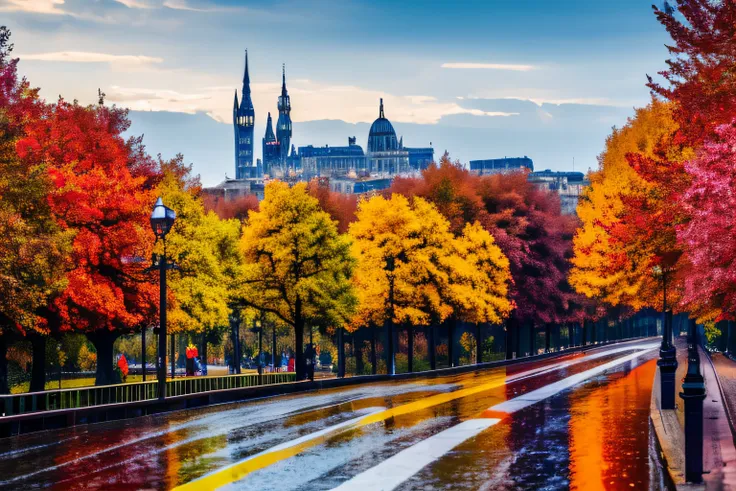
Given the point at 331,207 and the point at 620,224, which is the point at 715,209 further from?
the point at 331,207

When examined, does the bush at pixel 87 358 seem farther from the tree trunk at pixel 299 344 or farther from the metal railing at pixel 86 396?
the metal railing at pixel 86 396

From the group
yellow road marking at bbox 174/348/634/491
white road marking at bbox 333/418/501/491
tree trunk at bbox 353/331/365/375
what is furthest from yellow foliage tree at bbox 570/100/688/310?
white road marking at bbox 333/418/501/491

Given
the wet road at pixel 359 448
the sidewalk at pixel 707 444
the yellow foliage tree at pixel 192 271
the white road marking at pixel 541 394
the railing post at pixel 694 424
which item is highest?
the yellow foliage tree at pixel 192 271

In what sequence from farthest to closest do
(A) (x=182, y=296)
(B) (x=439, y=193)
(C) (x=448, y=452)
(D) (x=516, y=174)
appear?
1. (D) (x=516, y=174)
2. (B) (x=439, y=193)
3. (A) (x=182, y=296)
4. (C) (x=448, y=452)

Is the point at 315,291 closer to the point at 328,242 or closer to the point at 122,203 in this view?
the point at 328,242

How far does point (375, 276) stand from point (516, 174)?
2537cm

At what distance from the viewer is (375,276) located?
65.8m

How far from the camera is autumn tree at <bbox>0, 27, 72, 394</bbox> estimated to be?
33312 mm

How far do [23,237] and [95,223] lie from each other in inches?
473

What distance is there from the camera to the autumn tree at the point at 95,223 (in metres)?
43.2

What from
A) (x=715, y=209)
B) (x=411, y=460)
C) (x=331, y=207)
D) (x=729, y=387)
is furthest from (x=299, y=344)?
(x=411, y=460)

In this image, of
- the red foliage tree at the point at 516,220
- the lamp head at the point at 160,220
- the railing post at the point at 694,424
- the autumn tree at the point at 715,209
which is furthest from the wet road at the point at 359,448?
the red foliage tree at the point at 516,220

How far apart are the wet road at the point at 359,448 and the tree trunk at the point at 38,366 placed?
19028 mm

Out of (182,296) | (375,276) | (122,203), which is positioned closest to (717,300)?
(122,203)
